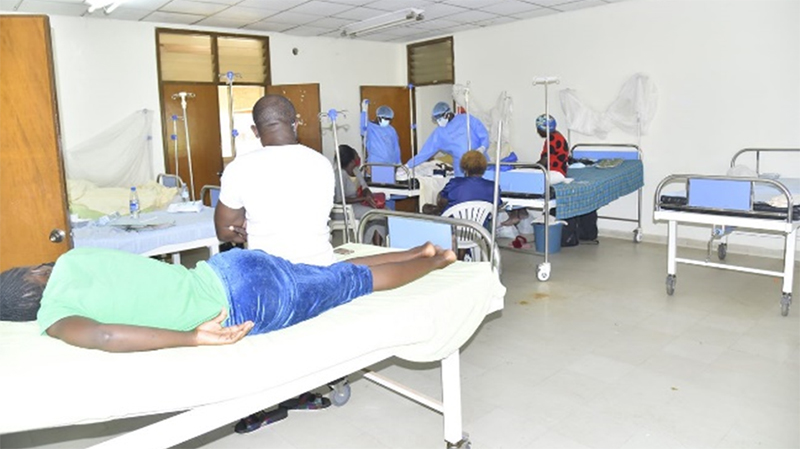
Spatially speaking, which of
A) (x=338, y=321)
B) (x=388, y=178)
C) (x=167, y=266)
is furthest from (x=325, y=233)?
(x=388, y=178)

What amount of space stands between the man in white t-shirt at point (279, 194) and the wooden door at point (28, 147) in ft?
2.77

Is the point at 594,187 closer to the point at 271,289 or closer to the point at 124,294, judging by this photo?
the point at 271,289

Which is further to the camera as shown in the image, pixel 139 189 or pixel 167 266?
pixel 139 189

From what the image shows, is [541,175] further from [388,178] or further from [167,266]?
[167,266]

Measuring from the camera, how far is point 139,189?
17.8 feet

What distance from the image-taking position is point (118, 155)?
20.7ft

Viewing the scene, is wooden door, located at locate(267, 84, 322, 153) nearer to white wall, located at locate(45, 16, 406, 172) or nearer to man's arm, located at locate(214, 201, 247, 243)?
white wall, located at locate(45, 16, 406, 172)

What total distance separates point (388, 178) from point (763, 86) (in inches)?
141

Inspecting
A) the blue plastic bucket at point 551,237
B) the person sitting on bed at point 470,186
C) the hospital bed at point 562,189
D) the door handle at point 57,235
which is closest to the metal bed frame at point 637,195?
the hospital bed at point 562,189

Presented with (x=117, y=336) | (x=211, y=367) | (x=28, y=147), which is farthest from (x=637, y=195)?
(x=117, y=336)

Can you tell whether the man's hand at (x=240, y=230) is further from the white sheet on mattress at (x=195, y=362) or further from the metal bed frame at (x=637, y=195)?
the metal bed frame at (x=637, y=195)

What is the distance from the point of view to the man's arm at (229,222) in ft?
7.26

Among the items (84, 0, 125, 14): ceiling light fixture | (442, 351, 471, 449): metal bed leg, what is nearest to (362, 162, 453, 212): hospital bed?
(84, 0, 125, 14): ceiling light fixture

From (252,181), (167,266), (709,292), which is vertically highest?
(252,181)
